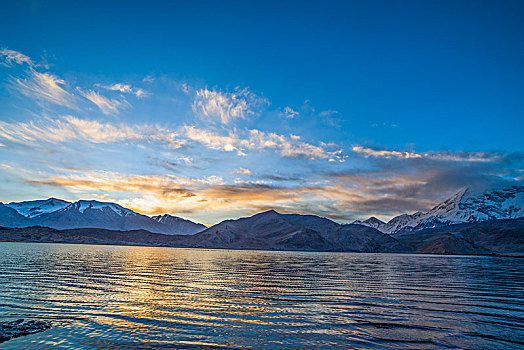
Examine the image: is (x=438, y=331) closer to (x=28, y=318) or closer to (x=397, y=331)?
(x=397, y=331)

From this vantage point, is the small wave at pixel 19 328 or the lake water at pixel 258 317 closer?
the lake water at pixel 258 317

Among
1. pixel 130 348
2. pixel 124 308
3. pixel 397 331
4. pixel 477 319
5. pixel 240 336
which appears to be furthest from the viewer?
pixel 124 308

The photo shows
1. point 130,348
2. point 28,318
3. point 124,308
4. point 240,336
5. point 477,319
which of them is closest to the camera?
point 130,348

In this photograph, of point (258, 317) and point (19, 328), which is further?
point (258, 317)

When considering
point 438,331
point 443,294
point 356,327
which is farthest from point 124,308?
point 443,294

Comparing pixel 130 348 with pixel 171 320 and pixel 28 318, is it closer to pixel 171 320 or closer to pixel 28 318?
pixel 171 320

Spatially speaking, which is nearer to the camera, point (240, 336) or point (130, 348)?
point (130, 348)

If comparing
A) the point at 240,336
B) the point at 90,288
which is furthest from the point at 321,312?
the point at 90,288

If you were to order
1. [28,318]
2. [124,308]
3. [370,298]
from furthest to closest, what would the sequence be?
1. [370,298]
2. [124,308]
3. [28,318]

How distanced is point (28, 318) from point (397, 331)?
1848 cm

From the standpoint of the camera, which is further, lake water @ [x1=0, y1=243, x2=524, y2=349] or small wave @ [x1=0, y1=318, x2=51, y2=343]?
small wave @ [x1=0, y1=318, x2=51, y2=343]

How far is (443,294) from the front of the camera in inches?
1158

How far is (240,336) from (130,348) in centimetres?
447

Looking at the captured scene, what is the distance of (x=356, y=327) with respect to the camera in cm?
1686
